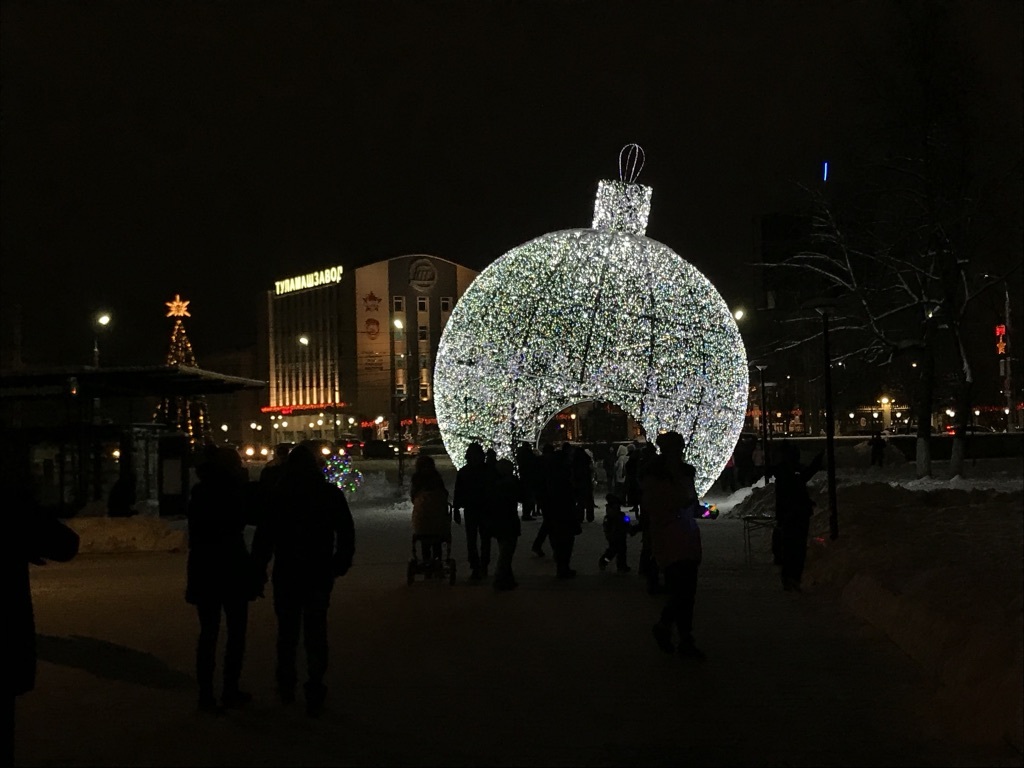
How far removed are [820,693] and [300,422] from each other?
106599mm

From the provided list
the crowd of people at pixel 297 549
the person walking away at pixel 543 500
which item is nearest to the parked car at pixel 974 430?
the person walking away at pixel 543 500

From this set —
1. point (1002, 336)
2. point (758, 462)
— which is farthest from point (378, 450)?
point (1002, 336)

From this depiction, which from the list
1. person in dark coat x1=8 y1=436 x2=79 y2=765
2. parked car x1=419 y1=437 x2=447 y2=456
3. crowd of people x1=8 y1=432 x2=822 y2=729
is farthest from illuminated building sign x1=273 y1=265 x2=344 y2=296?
person in dark coat x1=8 y1=436 x2=79 y2=765

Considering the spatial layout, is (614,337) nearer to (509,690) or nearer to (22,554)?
(509,690)

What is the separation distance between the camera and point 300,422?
11175 cm

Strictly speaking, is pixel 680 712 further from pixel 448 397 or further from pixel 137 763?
pixel 448 397

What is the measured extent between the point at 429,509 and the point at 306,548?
6.11 m

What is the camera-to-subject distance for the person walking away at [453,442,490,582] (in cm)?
1335

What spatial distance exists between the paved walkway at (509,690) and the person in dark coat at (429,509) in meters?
1.08

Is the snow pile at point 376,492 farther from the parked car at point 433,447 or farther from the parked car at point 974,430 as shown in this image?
the parked car at point 433,447

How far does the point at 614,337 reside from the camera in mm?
19594

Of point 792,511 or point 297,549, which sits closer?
point 297,549

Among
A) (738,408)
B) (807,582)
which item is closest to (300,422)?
(738,408)

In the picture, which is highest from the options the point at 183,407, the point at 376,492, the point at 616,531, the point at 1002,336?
the point at 1002,336
